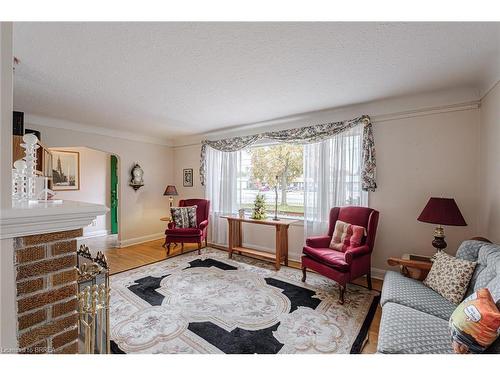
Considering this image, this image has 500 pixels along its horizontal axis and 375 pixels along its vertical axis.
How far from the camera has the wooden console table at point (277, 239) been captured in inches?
137

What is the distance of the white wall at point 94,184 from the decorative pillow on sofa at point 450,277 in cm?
635

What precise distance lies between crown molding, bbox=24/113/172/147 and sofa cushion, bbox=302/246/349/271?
13.8ft

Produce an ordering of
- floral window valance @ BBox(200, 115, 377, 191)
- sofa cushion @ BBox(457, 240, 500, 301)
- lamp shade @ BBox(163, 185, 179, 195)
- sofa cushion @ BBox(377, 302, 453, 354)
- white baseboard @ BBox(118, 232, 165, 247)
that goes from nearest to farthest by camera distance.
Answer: sofa cushion @ BBox(377, 302, 453, 354) → sofa cushion @ BBox(457, 240, 500, 301) → floral window valance @ BBox(200, 115, 377, 191) → white baseboard @ BBox(118, 232, 165, 247) → lamp shade @ BBox(163, 185, 179, 195)

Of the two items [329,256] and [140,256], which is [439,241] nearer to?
[329,256]

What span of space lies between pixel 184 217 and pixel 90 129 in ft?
7.79

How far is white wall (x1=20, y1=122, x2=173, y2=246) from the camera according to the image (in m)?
4.42

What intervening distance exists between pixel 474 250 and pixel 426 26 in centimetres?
178

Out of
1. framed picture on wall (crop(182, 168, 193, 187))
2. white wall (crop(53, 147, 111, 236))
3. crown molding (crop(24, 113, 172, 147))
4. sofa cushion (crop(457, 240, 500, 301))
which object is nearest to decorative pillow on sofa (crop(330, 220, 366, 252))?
sofa cushion (crop(457, 240, 500, 301))

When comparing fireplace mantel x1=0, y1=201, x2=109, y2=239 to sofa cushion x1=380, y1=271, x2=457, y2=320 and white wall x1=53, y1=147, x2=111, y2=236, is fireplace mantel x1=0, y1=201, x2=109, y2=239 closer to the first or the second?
sofa cushion x1=380, y1=271, x2=457, y2=320

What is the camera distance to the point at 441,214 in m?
2.35

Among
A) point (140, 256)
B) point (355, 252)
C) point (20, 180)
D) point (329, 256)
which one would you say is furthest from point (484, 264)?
point (140, 256)

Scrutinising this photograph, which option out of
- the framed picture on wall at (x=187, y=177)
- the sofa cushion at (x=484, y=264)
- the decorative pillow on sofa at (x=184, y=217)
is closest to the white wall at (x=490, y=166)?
the sofa cushion at (x=484, y=264)

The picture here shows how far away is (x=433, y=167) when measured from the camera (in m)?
2.79
